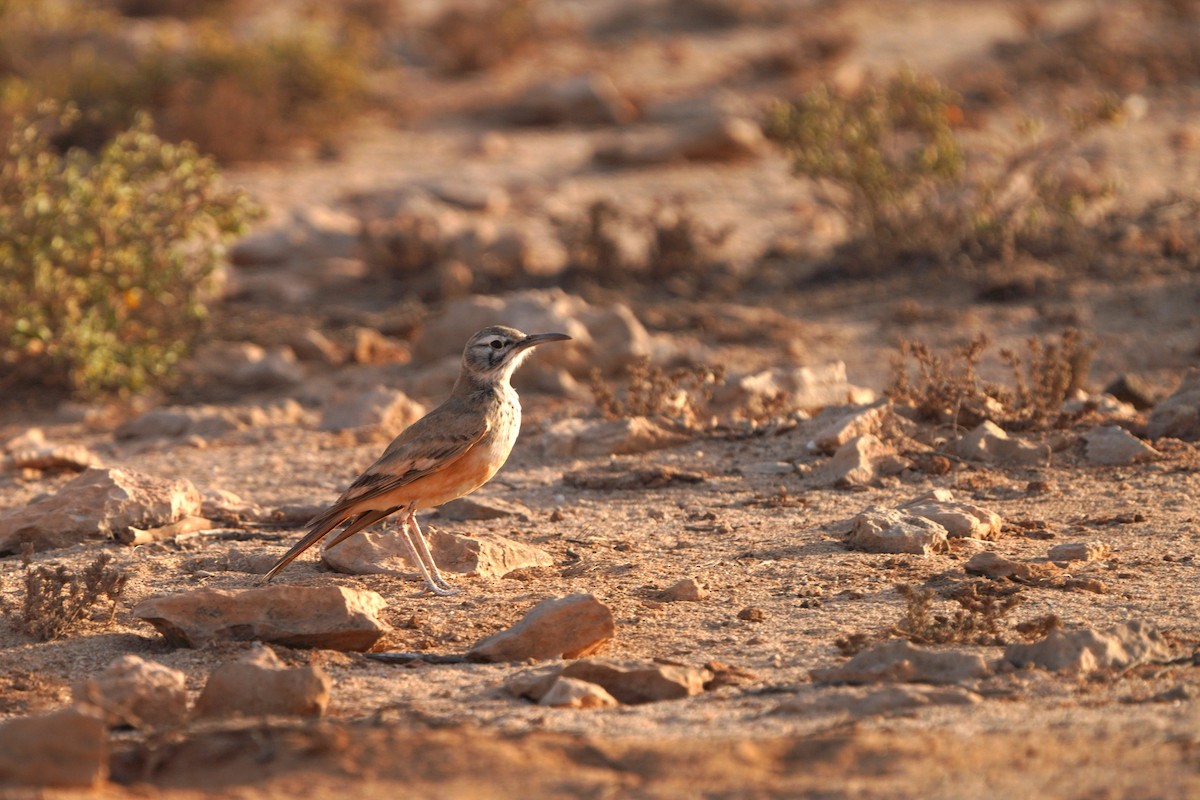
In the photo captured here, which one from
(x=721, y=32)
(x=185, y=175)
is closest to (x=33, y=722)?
(x=185, y=175)

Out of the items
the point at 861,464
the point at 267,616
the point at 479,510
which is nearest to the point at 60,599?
the point at 267,616

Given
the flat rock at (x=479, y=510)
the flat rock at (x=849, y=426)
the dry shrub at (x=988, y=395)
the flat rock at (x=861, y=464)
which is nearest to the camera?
the flat rock at (x=479, y=510)

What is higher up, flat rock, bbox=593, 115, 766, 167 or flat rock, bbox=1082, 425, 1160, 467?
flat rock, bbox=593, 115, 766, 167

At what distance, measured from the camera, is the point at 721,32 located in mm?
22578

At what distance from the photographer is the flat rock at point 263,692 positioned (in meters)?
4.88

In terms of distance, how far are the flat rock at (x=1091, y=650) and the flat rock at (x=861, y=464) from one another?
2639 millimetres

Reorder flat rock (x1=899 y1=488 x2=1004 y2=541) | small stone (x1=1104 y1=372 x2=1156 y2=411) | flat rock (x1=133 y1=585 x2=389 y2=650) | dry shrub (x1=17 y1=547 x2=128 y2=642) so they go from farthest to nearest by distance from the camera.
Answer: small stone (x1=1104 y1=372 x2=1156 y2=411) → flat rock (x1=899 y1=488 x2=1004 y2=541) → dry shrub (x1=17 y1=547 x2=128 y2=642) → flat rock (x1=133 y1=585 x2=389 y2=650)

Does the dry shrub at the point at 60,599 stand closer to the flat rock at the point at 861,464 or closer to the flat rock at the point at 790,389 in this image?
the flat rock at the point at 861,464

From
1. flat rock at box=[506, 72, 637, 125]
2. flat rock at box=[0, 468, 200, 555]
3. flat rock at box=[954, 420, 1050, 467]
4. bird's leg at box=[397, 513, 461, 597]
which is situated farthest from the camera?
flat rock at box=[506, 72, 637, 125]

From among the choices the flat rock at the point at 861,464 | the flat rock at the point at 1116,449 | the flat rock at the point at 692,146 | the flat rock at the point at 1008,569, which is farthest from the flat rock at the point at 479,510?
the flat rock at the point at 692,146

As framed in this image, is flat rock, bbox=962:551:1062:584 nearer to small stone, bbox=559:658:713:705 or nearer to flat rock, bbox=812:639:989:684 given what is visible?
flat rock, bbox=812:639:989:684

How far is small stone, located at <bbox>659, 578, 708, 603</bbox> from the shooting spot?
20.5 ft

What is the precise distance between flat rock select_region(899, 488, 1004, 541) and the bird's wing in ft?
6.59

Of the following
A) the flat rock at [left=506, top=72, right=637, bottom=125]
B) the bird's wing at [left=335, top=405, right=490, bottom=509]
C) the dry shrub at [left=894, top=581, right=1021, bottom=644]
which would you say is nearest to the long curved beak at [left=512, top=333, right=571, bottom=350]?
the bird's wing at [left=335, top=405, right=490, bottom=509]
